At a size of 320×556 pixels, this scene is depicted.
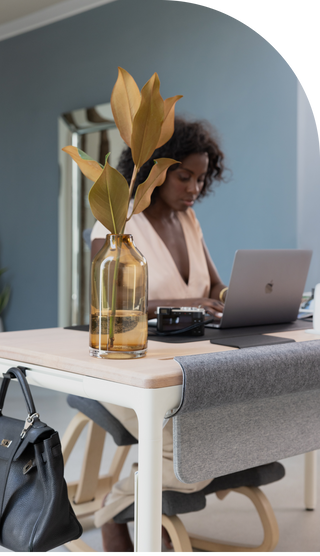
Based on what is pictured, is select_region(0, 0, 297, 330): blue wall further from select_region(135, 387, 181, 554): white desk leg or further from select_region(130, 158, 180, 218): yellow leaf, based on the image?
select_region(135, 387, 181, 554): white desk leg

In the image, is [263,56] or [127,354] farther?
[263,56]

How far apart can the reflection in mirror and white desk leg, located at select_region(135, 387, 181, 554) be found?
10.1 ft

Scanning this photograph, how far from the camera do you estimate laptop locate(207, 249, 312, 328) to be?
46.1 inches

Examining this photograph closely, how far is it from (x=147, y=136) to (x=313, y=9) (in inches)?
47.8

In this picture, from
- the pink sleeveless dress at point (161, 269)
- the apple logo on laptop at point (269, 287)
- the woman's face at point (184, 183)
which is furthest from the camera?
the woman's face at point (184, 183)

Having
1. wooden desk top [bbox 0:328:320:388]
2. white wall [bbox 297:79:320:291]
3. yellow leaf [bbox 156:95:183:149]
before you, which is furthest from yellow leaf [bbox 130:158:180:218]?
white wall [bbox 297:79:320:291]

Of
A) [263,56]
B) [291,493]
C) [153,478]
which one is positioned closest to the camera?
[153,478]

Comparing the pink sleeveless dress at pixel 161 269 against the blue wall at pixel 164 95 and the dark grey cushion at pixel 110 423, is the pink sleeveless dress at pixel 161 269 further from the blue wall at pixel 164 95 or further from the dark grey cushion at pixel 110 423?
the blue wall at pixel 164 95

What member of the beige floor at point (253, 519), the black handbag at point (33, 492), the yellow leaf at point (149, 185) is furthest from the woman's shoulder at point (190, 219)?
the black handbag at point (33, 492)

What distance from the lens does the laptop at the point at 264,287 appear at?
1171 mm

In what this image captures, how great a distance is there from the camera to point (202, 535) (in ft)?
5.90

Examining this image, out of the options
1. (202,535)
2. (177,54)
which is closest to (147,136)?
(202,535)

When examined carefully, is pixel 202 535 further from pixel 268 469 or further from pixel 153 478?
pixel 153 478

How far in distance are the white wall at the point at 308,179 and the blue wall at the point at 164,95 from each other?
4cm
